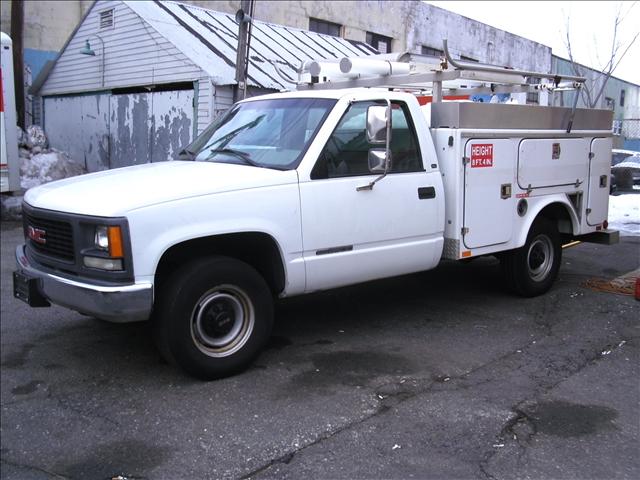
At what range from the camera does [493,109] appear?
582 centimetres

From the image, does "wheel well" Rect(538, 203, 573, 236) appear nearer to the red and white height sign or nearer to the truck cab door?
the red and white height sign

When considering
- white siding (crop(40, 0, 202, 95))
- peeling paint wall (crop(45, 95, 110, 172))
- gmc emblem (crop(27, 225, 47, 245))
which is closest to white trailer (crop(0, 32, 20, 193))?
white siding (crop(40, 0, 202, 95))

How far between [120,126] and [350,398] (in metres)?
12.9

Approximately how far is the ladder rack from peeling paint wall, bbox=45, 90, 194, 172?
718 centimetres

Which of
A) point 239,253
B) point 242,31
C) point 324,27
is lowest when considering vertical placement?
point 239,253

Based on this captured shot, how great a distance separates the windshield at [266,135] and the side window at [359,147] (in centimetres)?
17

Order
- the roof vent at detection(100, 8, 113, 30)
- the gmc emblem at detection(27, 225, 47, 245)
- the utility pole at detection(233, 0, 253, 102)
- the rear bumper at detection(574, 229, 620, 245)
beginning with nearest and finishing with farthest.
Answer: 1. the gmc emblem at detection(27, 225, 47, 245)
2. the rear bumper at detection(574, 229, 620, 245)
3. the utility pole at detection(233, 0, 253, 102)
4. the roof vent at detection(100, 8, 113, 30)

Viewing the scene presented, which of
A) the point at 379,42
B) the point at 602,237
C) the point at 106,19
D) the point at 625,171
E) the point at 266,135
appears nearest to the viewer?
the point at 266,135

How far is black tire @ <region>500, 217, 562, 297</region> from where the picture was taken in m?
6.56

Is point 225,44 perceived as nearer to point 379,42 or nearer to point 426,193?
point 426,193

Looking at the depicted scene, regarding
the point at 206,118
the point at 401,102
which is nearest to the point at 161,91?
the point at 206,118

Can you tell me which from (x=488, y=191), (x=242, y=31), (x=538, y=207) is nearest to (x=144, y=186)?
(x=488, y=191)

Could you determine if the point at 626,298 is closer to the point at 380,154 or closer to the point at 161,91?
the point at 380,154

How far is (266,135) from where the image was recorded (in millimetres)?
5223
